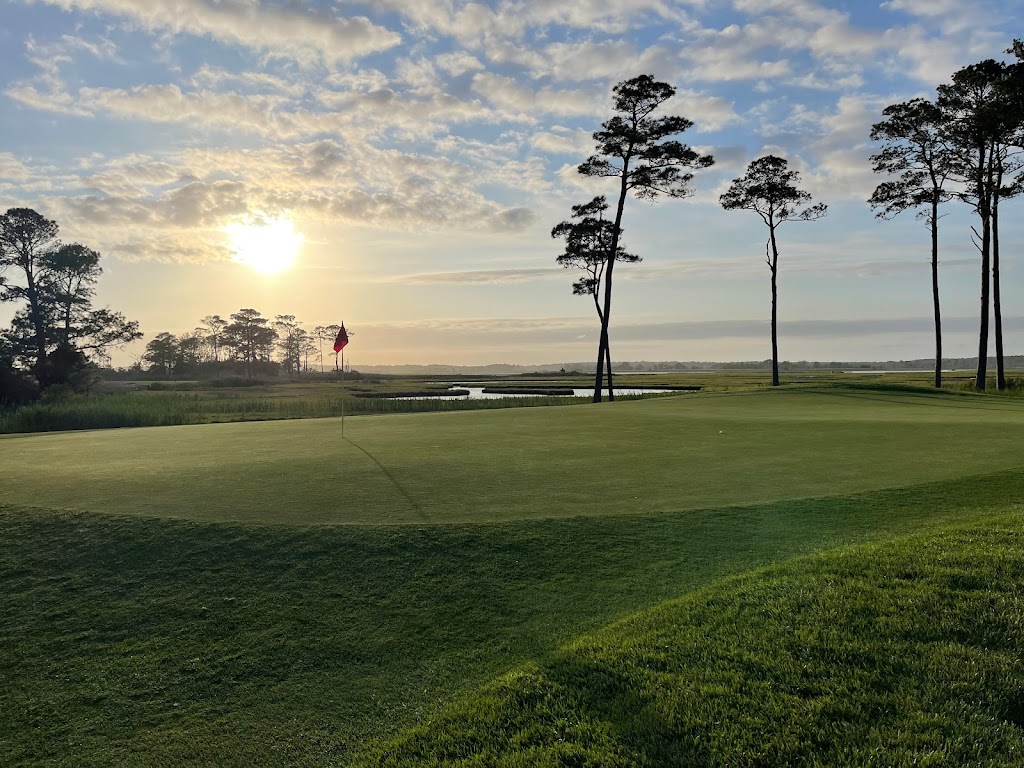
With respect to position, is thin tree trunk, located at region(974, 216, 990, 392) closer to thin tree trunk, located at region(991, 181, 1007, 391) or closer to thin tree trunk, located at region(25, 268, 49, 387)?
thin tree trunk, located at region(991, 181, 1007, 391)

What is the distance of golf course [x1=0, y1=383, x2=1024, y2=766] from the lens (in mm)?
3893

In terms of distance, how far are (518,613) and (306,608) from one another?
2.04 metres

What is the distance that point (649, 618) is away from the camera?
17.1 feet

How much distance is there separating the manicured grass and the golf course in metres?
0.03

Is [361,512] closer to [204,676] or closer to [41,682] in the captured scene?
[204,676]

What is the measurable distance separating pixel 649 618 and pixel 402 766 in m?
A: 2.32

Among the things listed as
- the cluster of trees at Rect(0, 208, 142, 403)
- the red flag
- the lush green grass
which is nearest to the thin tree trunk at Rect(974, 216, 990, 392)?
the lush green grass

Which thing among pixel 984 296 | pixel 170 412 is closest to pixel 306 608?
pixel 170 412

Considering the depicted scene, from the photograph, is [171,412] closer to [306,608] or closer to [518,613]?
[306,608]

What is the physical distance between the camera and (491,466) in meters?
10.5

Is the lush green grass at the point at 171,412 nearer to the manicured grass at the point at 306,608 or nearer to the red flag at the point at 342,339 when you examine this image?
the red flag at the point at 342,339

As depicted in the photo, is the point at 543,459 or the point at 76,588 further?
→ the point at 543,459

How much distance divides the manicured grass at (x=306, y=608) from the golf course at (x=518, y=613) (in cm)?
3

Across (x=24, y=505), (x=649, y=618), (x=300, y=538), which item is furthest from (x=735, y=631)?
(x=24, y=505)
